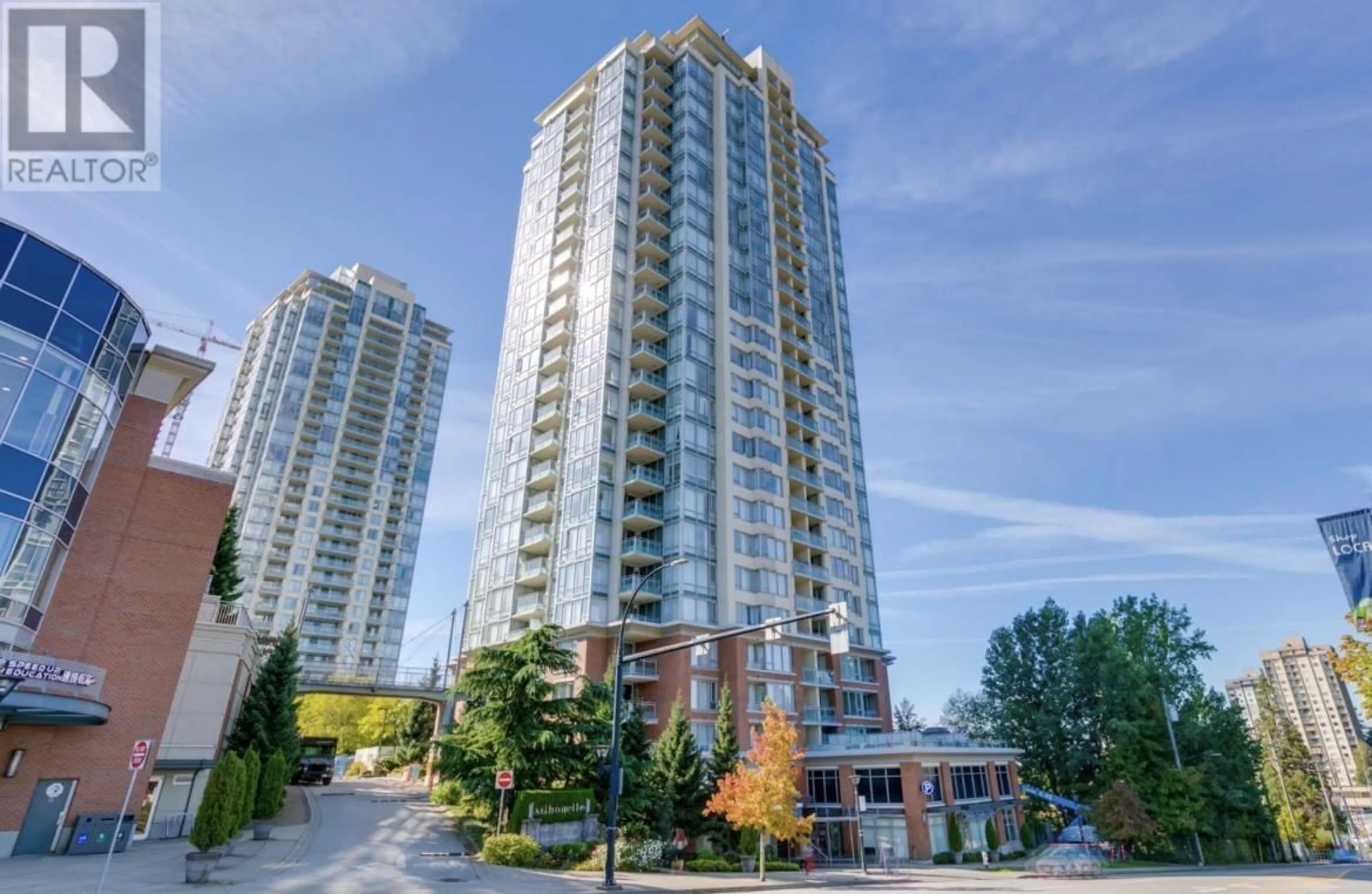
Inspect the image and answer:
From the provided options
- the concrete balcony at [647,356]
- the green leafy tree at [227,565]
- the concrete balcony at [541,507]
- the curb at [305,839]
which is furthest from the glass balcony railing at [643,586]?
the green leafy tree at [227,565]

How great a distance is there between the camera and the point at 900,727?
263 ft

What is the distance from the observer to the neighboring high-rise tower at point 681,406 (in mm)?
49688

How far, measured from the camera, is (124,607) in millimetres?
27500

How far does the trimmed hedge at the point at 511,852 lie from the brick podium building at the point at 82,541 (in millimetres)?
13196

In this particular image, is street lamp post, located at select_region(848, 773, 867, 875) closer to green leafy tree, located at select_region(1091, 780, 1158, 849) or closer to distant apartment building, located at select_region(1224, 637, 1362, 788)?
green leafy tree, located at select_region(1091, 780, 1158, 849)

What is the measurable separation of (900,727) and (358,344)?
3726 inches

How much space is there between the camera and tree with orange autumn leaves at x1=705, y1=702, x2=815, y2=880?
1124 inches

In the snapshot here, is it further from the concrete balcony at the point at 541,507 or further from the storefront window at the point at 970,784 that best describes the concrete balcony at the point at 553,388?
the storefront window at the point at 970,784

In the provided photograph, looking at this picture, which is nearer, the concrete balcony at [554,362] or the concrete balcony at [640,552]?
the concrete balcony at [640,552]

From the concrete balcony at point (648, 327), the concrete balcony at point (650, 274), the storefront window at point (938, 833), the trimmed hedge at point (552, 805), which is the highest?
the concrete balcony at point (650, 274)

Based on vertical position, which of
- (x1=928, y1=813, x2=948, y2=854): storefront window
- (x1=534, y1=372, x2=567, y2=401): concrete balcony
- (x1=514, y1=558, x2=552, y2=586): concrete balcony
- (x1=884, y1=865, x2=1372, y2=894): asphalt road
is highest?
(x1=534, y1=372, x2=567, y2=401): concrete balcony

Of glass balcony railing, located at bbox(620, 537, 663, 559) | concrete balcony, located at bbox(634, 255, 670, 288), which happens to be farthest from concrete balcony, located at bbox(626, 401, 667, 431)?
concrete balcony, located at bbox(634, 255, 670, 288)

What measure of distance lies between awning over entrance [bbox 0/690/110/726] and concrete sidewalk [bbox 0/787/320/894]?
4.19 meters

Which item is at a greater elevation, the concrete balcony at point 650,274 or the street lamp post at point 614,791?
the concrete balcony at point 650,274
